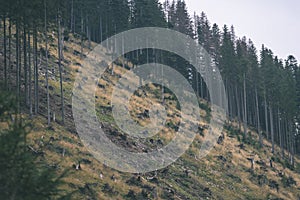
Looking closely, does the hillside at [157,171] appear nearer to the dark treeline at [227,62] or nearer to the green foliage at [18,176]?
the dark treeline at [227,62]

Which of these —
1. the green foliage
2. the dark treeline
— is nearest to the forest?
the dark treeline

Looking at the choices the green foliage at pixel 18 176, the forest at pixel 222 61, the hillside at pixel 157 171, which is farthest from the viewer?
the forest at pixel 222 61

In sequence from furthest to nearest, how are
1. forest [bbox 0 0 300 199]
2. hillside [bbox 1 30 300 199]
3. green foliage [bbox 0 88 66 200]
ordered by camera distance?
forest [bbox 0 0 300 199] → hillside [bbox 1 30 300 199] → green foliage [bbox 0 88 66 200]

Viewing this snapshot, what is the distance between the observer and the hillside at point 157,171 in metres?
31.2

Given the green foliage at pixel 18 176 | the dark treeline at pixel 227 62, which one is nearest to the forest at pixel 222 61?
the dark treeline at pixel 227 62

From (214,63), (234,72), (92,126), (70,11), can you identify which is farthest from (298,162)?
(70,11)

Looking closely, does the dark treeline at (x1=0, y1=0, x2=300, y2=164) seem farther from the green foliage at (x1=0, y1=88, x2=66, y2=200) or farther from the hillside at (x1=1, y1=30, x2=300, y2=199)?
the green foliage at (x1=0, y1=88, x2=66, y2=200)

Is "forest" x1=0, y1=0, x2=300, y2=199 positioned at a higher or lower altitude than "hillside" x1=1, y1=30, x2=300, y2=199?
higher

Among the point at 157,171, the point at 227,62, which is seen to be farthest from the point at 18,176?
the point at 227,62

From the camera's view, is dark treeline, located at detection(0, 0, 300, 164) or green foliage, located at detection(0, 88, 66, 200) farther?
dark treeline, located at detection(0, 0, 300, 164)

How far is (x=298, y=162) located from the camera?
66.9 m

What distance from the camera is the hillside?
3123 centimetres

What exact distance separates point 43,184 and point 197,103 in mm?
58280

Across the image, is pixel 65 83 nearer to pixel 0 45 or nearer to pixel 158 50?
pixel 0 45
